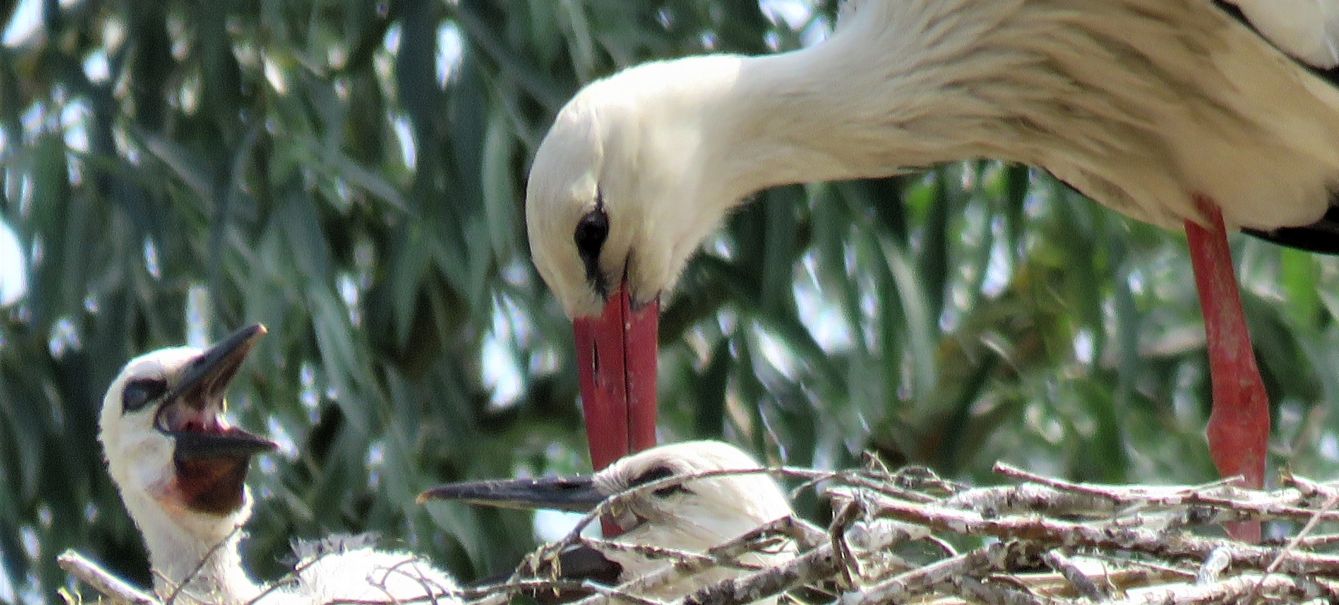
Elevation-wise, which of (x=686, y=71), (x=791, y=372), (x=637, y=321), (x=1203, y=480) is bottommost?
(x=1203, y=480)

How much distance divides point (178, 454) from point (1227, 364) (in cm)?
144

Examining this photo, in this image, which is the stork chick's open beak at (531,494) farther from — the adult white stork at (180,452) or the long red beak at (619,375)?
the adult white stork at (180,452)

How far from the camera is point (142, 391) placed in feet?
10.9

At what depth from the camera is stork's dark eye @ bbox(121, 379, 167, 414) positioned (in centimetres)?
331

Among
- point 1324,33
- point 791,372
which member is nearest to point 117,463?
point 791,372

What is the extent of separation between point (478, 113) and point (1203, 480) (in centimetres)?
163

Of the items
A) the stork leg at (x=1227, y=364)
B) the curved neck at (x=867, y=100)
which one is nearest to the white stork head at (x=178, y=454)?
the curved neck at (x=867, y=100)

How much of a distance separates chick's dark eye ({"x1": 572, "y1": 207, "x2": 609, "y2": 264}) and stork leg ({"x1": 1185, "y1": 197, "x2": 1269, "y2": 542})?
86 cm

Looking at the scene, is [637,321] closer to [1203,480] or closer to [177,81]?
[177,81]

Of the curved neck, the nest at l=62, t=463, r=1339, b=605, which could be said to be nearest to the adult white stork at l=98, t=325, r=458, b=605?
the curved neck

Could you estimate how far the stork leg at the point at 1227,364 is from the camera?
3.39m

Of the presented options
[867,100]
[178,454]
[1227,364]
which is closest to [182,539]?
[178,454]

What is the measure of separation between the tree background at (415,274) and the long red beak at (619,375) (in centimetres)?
40

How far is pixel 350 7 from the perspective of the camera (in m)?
3.91
